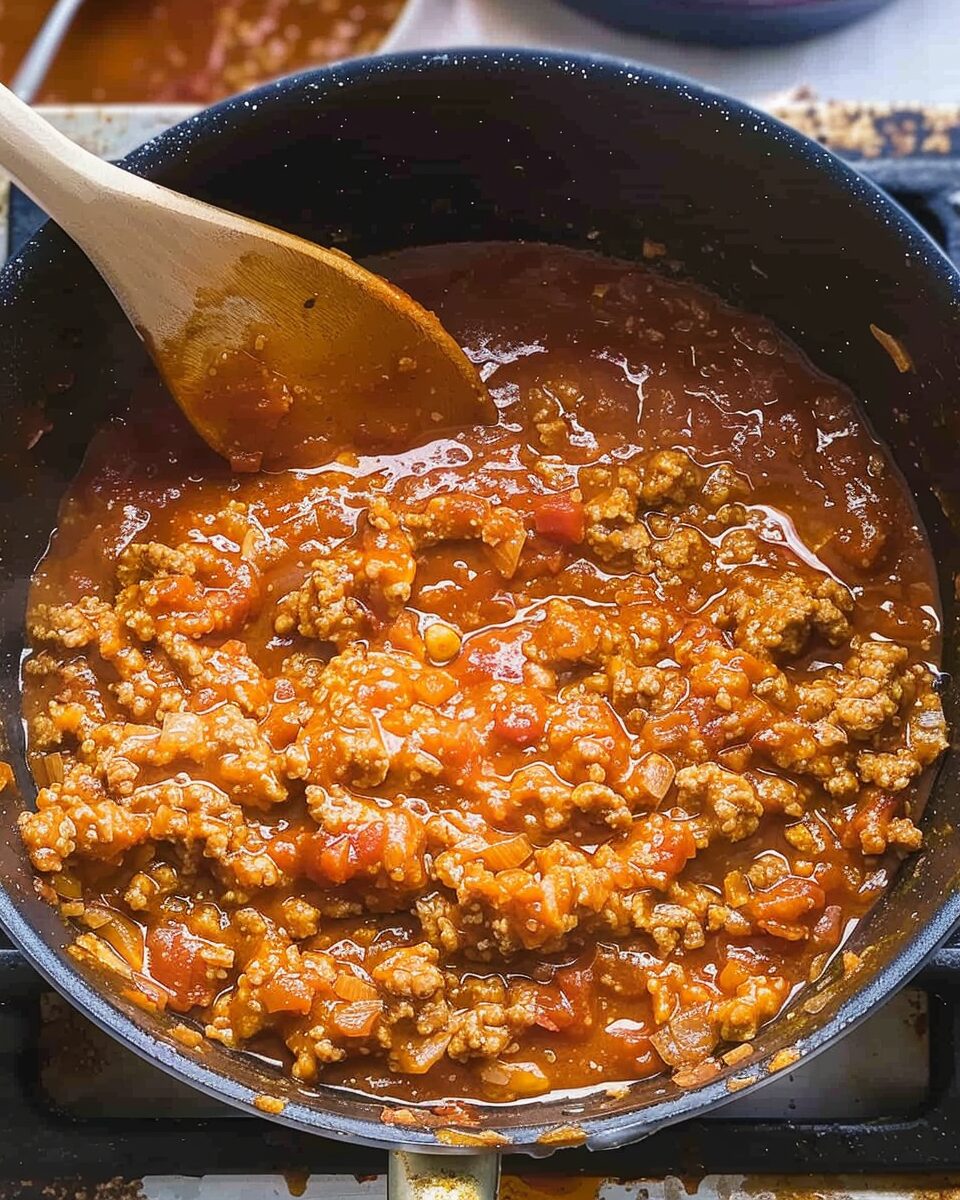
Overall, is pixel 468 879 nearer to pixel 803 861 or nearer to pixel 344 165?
pixel 803 861

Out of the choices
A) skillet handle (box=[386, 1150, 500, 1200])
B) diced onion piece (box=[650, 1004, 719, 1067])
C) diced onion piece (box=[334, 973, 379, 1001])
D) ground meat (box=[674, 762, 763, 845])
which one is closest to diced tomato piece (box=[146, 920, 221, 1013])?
diced onion piece (box=[334, 973, 379, 1001])

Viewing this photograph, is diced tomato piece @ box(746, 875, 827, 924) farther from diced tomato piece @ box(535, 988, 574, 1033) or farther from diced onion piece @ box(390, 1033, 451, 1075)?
diced onion piece @ box(390, 1033, 451, 1075)

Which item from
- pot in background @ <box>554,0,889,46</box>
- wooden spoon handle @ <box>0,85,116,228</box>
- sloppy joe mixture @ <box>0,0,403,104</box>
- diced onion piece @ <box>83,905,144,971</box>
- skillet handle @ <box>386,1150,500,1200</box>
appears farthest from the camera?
sloppy joe mixture @ <box>0,0,403,104</box>

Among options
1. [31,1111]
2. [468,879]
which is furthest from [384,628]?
[31,1111]

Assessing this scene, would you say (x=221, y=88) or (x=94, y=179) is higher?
(x=94, y=179)

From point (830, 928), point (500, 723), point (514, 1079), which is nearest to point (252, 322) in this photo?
point (500, 723)

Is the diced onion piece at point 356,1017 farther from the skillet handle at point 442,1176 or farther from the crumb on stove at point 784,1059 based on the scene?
the crumb on stove at point 784,1059
